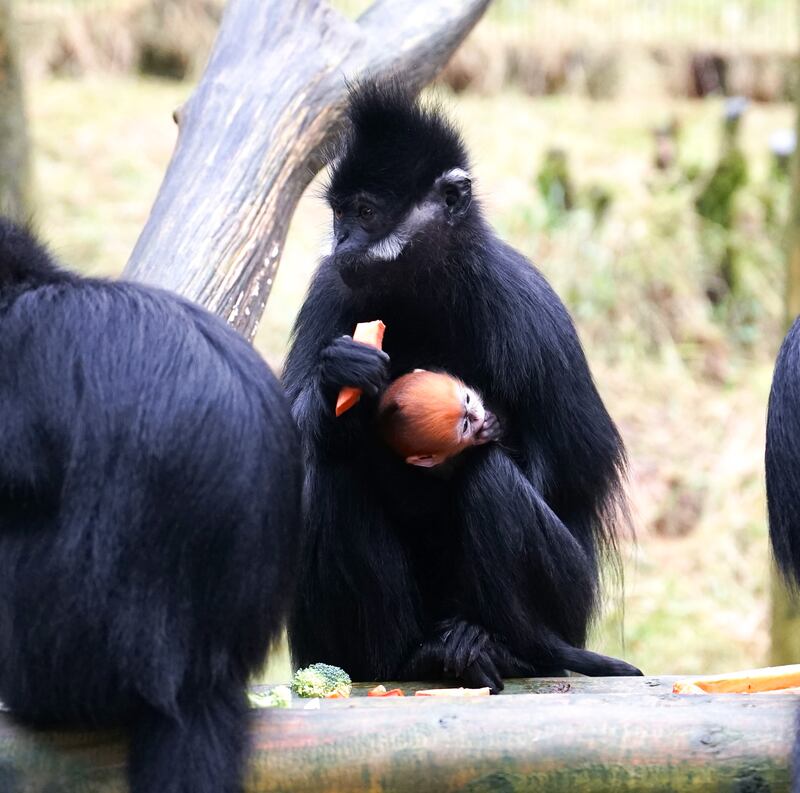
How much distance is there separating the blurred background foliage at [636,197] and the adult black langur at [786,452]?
3544mm

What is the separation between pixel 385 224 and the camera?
383cm

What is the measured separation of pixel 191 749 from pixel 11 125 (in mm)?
4071

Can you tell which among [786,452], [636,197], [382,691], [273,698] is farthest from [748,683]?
[636,197]

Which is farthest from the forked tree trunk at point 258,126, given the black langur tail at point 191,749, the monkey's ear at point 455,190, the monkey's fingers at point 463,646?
the black langur tail at point 191,749

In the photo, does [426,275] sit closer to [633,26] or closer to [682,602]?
[682,602]

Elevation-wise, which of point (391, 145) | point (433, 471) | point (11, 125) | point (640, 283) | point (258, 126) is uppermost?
point (11, 125)

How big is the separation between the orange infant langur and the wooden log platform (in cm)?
95

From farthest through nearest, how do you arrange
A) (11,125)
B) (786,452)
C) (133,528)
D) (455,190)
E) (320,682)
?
(11,125) → (455,190) → (320,682) → (786,452) → (133,528)

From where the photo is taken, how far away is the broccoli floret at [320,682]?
3.21 metres

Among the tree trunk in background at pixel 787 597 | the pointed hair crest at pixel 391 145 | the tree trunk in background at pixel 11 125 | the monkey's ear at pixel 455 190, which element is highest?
the tree trunk in background at pixel 11 125

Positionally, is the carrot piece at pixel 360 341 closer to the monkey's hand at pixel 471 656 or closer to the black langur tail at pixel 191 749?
the monkey's hand at pixel 471 656

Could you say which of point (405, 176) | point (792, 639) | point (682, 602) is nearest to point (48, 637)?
point (405, 176)

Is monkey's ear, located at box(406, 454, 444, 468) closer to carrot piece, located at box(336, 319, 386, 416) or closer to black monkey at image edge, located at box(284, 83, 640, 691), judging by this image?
black monkey at image edge, located at box(284, 83, 640, 691)

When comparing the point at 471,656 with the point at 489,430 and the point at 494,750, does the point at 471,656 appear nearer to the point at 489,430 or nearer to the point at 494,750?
the point at 489,430
